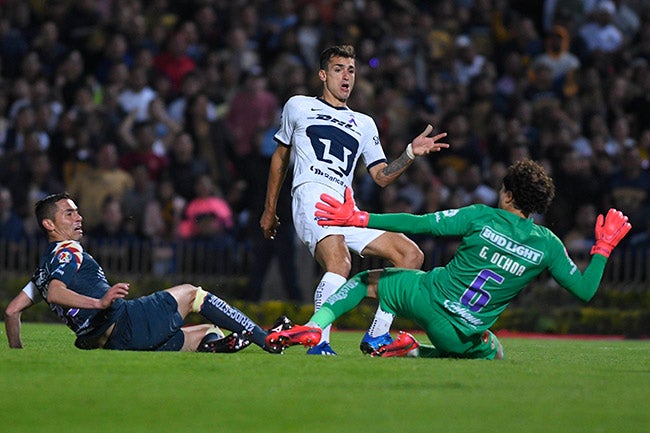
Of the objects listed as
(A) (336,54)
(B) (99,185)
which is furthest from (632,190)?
(A) (336,54)

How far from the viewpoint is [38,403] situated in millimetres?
6566

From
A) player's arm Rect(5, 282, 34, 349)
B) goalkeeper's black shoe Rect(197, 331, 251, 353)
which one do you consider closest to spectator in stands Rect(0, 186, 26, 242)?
player's arm Rect(5, 282, 34, 349)

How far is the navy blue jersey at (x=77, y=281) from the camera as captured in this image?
945cm

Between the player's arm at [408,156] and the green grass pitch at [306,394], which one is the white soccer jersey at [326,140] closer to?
the player's arm at [408,156]

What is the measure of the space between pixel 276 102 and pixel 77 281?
Answer: 1042cm

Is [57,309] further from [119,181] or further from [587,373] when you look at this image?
[119,181]

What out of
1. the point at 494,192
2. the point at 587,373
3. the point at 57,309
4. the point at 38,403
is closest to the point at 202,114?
the point at 494,192

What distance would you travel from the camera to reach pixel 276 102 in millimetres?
19578

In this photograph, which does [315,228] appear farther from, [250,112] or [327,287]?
[250,112]

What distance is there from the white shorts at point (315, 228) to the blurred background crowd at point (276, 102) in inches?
264

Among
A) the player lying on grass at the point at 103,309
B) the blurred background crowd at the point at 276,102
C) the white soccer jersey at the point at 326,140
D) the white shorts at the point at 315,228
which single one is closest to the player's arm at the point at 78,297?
the player lying on grass at the point at 103,309

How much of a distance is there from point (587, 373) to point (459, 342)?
1.11 m

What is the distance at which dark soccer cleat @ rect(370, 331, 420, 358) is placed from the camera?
31.3 feet

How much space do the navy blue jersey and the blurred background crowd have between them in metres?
8.09
